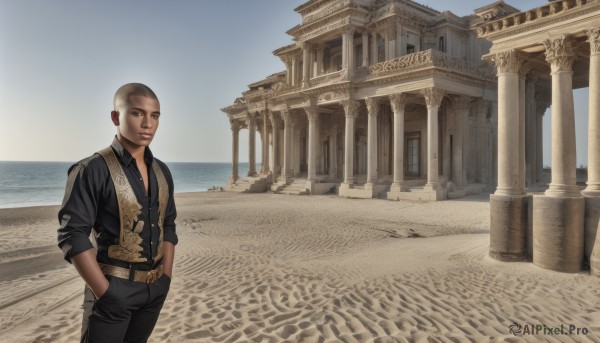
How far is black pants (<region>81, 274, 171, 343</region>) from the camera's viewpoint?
7.29 ft

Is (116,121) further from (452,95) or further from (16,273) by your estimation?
(452,95)

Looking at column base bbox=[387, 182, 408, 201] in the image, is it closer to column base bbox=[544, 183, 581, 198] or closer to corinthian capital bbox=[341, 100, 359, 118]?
corinthian capital bbox=[341, 100, 359, 118]

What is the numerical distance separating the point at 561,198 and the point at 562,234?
715 mm

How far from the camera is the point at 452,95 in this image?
22.9m

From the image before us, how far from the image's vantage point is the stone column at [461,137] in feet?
74.5

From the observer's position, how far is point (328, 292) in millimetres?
6270

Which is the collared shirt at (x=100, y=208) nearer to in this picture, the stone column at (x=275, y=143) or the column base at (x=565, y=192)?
the column base at (x=565, y=192)

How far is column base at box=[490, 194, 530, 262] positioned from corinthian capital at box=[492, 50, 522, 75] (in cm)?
299

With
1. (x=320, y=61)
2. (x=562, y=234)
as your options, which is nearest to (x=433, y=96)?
(x=320, y=61)

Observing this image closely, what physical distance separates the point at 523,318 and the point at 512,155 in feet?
15.0

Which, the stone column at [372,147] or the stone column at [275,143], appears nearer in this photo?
the stone column at [372,147]

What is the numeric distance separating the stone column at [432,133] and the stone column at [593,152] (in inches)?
507

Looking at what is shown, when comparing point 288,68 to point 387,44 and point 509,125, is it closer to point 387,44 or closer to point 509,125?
point 387,44

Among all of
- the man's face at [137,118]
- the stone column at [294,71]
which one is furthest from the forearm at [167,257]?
the stone column at [294,71]
